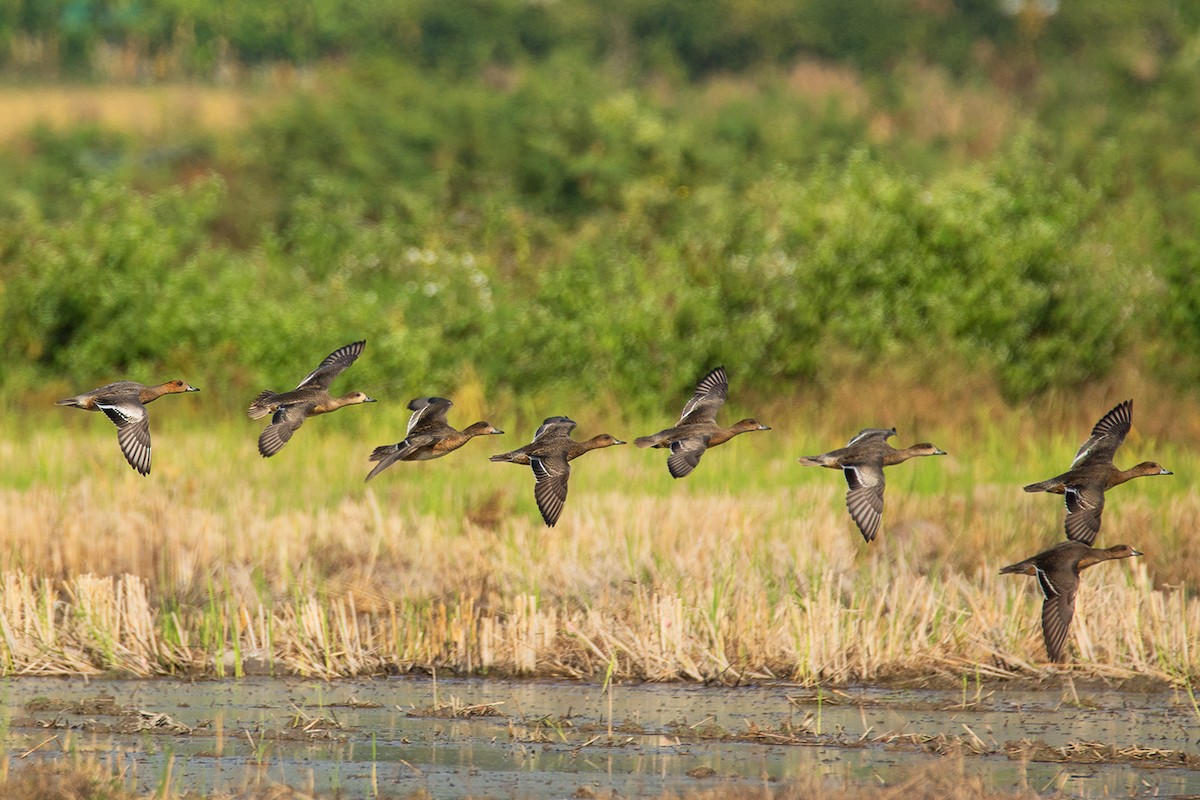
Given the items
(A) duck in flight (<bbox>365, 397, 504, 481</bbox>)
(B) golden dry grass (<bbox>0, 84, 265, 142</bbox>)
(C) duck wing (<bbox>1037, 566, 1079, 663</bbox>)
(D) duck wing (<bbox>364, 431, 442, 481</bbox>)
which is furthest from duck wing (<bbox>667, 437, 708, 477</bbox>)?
(B) golden dry grass (<bbox>0, 84, 265, 142</bbox>)

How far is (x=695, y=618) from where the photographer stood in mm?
10453

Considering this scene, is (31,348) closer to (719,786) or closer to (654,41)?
(719,786)

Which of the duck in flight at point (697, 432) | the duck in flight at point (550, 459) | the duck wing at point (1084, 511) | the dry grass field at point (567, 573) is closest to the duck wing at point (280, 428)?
the duck in flight at point (550, 459)

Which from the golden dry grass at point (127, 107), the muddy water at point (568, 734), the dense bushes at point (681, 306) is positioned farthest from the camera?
the golden dry grass at point (127, 107)

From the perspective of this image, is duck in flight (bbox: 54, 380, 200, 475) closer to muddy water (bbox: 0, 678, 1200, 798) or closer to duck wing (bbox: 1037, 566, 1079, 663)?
muddy water (bbox: 0, 678, 1200, 798)

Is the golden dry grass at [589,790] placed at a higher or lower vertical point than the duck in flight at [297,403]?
lower

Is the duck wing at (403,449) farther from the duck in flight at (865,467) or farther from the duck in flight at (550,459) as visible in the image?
the duck in flight at (865,467)

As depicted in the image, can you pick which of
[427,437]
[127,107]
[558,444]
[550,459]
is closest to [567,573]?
[558,444]

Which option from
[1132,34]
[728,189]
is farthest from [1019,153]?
[1132,34]

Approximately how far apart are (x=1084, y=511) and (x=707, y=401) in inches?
57.0

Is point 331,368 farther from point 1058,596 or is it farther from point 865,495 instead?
point 1058,596

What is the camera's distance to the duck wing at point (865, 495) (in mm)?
6422

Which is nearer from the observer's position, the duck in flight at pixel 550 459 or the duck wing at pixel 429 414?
the duck in flight at pixel 550 459

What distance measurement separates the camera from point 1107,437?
6.95 meters
